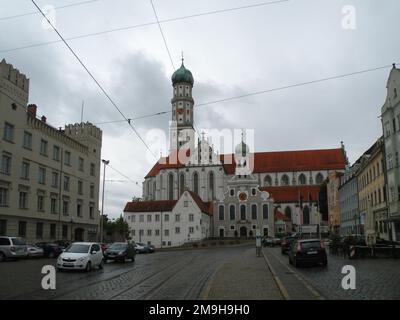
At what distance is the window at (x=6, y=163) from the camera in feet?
136

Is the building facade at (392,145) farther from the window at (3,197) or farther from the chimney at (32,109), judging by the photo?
the chimney at (32,109)

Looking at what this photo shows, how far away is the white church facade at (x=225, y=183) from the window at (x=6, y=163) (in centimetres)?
5068

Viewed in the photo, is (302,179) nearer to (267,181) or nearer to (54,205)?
(267,181)

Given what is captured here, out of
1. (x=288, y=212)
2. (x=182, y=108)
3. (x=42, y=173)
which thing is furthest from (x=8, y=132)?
(x=182, y=108)

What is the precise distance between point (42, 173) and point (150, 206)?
47570 millimetres

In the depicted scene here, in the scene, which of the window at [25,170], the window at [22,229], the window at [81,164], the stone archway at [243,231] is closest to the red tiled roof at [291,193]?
the stone archway at [243,231]

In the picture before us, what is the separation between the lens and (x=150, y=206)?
94438 mm

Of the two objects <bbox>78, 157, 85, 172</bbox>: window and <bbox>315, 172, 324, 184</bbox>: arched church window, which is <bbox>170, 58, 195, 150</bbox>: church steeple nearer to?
<bbox>315, 172, 324, 184</bbox>: arched church window

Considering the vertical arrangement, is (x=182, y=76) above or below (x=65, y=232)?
above

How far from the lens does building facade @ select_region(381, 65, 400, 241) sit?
39844 mm

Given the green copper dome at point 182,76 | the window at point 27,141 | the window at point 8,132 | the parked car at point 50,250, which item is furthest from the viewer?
the green copper dome at point 182,76
